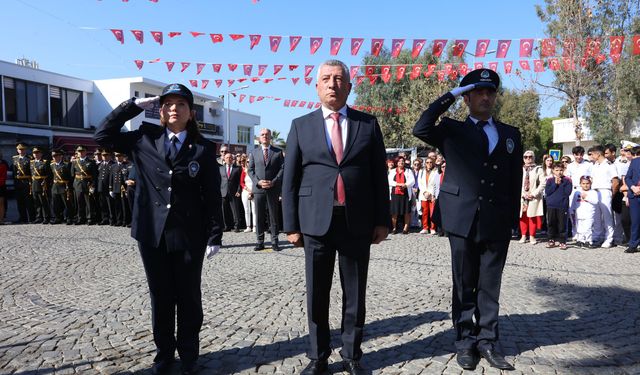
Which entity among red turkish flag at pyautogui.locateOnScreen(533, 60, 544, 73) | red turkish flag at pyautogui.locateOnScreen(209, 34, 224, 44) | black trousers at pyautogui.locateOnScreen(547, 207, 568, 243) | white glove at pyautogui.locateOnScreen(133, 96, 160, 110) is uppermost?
red turkish flag at pyautogui.locateOnScreen(209, 34, 224, 44)

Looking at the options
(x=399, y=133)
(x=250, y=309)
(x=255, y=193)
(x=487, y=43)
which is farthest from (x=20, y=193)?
(x=399, y=133)

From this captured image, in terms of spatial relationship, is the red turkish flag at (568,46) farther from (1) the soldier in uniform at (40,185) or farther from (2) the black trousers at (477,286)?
(1) the soldier in uniform at (40,185)

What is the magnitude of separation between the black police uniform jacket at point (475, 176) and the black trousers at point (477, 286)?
11cm

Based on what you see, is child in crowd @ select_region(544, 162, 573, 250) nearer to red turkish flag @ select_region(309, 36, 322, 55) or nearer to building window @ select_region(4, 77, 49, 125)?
red turkish flag @ select_region(309, 36, 322, 55)

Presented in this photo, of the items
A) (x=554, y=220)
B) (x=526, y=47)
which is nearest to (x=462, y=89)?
(x=554, y=220)

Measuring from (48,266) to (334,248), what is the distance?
18.7ft

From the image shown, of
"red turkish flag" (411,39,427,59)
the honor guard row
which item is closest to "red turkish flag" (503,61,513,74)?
"red turkish flag" (411,39,427,59)

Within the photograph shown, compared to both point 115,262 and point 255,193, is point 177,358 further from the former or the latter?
point 255,193

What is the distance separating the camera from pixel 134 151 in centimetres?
345

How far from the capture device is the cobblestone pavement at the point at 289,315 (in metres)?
3.59

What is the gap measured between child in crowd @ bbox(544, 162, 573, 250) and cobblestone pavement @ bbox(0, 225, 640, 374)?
177 centimetres

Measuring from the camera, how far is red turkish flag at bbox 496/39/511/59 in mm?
13773

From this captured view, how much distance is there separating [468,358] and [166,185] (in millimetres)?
2571

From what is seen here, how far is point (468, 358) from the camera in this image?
351 centimetres
